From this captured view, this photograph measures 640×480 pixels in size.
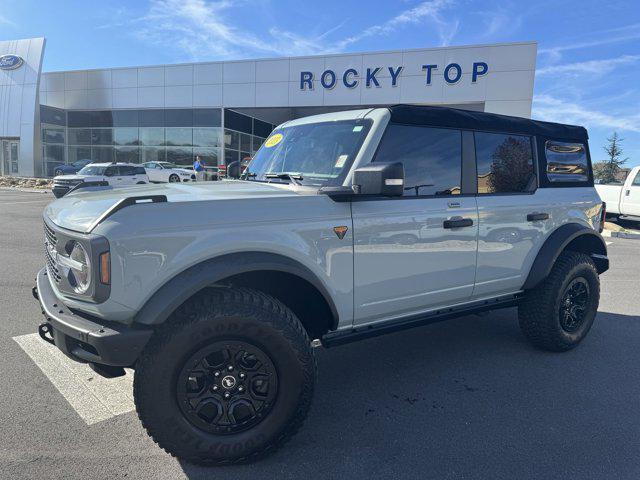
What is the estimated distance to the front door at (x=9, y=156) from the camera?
109 ft

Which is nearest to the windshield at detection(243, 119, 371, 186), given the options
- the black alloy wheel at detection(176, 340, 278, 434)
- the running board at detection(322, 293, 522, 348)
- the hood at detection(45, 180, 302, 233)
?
the hood at detection(45, 180, 302, 233)

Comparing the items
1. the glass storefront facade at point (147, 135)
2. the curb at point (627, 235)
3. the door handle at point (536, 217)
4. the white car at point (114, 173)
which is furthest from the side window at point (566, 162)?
the glass storefront facade at point (147, 135)

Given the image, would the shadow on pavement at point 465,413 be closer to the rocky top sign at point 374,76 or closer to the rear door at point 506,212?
the rear door at point 506,212

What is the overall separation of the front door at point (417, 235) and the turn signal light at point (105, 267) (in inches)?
54.6

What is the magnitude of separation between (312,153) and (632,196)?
13891 millimetres

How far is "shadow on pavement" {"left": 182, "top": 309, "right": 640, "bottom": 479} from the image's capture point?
2.55 meters

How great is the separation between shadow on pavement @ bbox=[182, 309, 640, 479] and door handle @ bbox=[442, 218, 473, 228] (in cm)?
125

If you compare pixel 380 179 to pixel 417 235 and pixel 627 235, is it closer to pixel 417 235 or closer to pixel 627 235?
pixel 417 235

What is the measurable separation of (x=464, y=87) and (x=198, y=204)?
2493cm

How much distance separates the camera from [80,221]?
7.64 feet

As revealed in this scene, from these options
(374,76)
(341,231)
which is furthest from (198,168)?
(341,231)

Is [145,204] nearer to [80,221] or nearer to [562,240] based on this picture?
[80,221]

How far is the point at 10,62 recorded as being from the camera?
32.1 metres

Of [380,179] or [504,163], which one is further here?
[504,163]
